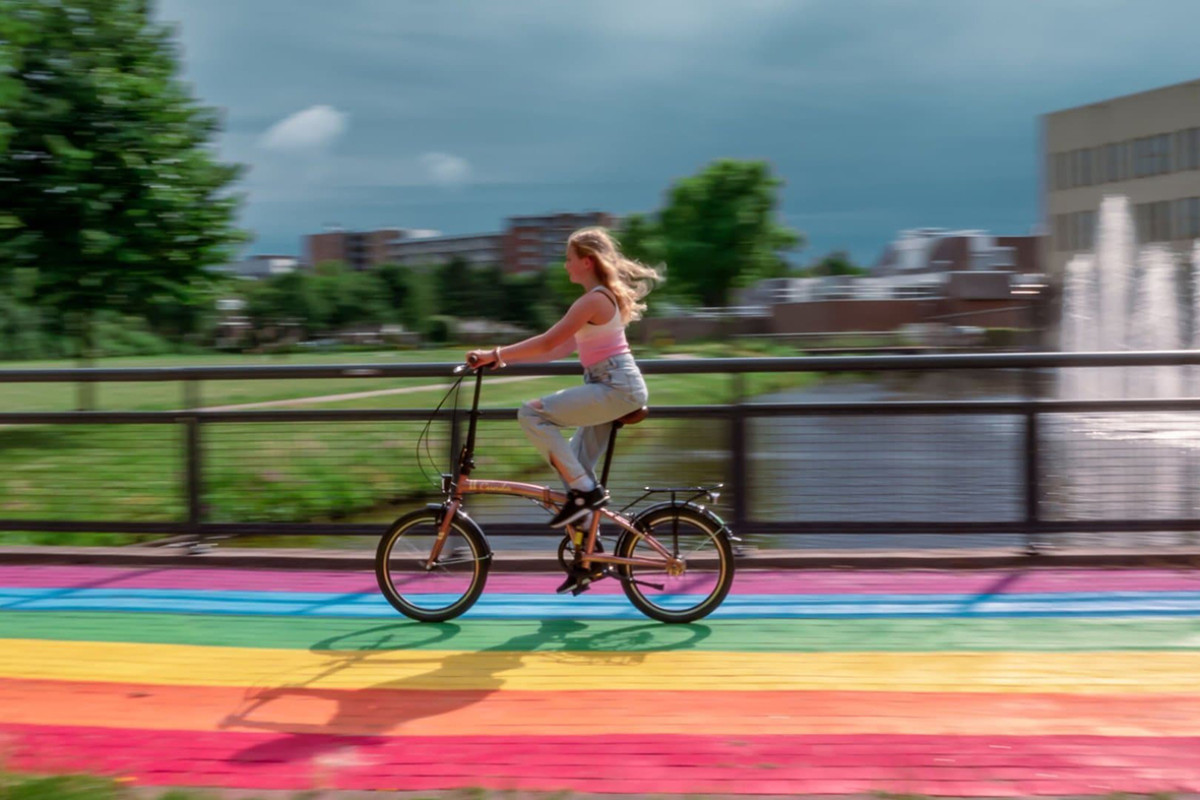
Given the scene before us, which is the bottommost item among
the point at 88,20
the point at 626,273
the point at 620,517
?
the point at 620,517

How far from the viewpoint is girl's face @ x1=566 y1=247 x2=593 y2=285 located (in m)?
6.06

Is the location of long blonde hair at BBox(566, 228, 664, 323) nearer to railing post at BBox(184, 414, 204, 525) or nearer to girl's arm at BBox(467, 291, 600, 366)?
girl's arm at BBox(467, 291, 600, 366)

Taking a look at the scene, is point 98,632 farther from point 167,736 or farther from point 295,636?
point 167,736

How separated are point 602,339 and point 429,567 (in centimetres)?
141

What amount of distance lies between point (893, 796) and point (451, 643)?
2.60 m

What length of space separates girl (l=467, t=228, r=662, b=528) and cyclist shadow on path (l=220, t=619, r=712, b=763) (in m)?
0.61

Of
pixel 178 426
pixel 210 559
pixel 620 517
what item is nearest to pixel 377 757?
pixel 620 517

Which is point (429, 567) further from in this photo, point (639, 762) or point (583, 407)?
point (639, 762)

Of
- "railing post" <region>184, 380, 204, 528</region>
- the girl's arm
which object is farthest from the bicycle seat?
"railing post" <region>184, 380, 204, 528</region>

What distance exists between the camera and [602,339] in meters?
6.01

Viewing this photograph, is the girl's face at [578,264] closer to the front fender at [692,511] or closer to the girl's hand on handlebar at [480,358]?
the girl's hand on handlebar at [480,358]

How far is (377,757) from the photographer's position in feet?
14.8

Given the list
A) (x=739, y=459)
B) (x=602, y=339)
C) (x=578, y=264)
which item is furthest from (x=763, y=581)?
(x=578, y=264)

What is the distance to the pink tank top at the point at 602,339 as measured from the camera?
599 centimetres
